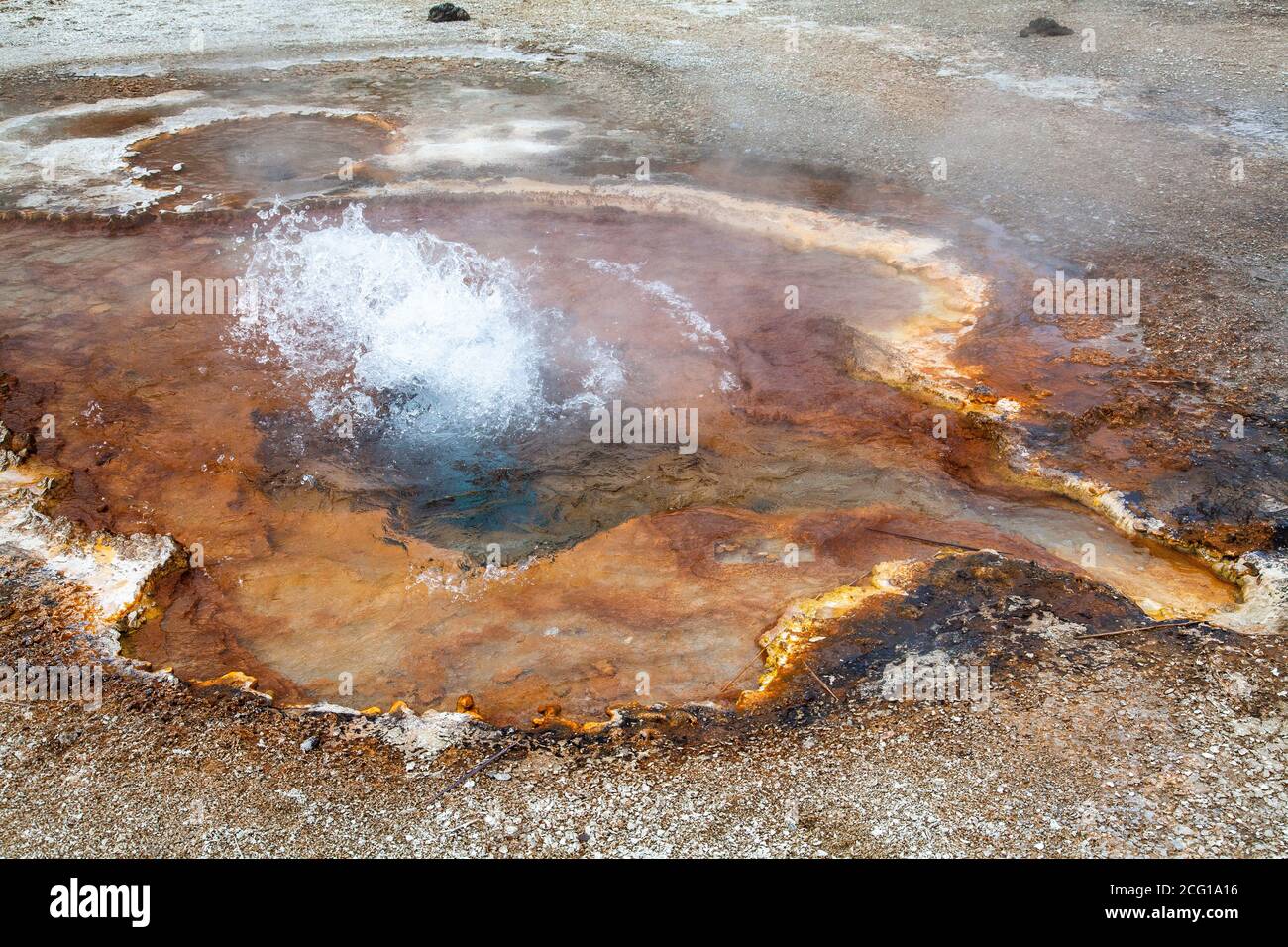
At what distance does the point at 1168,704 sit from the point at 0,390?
17.5 ft

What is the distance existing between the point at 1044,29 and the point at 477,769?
10.8 meters

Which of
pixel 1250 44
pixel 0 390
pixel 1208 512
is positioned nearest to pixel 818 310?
pixel 1208 512

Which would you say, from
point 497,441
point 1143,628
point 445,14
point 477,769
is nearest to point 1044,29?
→ point 445,14

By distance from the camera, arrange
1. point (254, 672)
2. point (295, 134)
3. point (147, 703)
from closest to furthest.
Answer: point (147, 703)
point (254, 672)
point (295, 134)

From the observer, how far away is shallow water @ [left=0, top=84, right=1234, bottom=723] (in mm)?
3471

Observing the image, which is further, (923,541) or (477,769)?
(923,541)

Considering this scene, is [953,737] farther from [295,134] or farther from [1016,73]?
[1016,73]

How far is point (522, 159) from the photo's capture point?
757 centimetres

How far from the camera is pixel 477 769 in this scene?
8.75 feet

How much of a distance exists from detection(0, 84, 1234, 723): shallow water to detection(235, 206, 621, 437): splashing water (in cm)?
2

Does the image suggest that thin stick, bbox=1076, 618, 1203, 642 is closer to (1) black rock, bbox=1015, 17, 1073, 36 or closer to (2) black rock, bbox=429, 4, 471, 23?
(1) black rock, bbox=1015, 17, 1073, 36

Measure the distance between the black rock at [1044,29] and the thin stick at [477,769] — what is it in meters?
10.6

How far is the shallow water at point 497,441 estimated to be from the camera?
3471 millimetres

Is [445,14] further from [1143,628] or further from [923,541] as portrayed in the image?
[1143,628]
